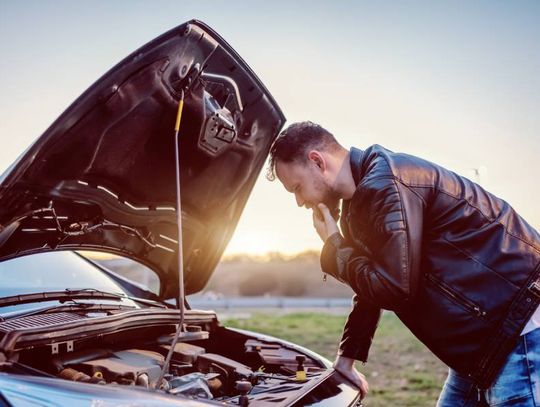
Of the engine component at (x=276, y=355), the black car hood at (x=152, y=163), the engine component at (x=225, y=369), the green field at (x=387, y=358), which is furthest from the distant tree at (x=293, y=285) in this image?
the engine component at (x=225, y=369)

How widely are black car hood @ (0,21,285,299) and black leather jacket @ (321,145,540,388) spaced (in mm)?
981

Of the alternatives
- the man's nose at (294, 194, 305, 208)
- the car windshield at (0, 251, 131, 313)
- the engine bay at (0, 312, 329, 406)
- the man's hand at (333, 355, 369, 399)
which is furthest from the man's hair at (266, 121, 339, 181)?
the car windshield at (0, 251, 131, 313)

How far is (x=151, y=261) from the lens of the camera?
3564 millimetres

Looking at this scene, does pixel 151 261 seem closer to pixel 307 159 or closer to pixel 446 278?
pixel 307 159

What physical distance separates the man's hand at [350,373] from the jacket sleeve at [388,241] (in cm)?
67

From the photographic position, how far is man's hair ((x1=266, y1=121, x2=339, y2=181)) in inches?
95.0

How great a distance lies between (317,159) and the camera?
7.85 feet

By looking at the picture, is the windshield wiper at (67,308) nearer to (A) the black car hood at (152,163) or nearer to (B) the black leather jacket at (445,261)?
(A) the black car hood at (152,163)

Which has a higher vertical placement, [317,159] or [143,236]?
[317,159]

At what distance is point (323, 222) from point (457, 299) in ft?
2.21

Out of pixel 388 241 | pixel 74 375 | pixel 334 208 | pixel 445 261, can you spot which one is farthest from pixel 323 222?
pixel 74 375

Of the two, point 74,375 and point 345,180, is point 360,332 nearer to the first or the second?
point 345,180

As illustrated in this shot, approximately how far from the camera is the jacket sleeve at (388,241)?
2.07 metres

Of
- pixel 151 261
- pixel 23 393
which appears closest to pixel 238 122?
pixel 151 261
